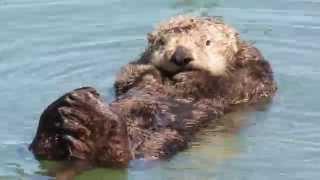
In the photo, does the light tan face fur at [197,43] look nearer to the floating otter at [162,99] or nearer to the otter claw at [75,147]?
the floating otter at [162,99]

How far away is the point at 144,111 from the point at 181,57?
2.90ft

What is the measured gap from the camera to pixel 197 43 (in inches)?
271

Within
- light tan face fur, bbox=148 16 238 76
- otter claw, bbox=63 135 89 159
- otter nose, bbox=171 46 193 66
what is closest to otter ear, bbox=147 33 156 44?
light tan face fur, bbox=148 16 238 76

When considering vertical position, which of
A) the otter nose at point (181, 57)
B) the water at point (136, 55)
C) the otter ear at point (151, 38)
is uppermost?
the otter ear at point (151, 38)

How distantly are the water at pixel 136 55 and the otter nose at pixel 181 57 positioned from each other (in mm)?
497

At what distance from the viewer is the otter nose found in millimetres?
6569

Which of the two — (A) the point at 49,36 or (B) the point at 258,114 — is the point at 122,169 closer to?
(B) the point at 258,114

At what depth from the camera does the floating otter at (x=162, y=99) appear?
505 centimetres

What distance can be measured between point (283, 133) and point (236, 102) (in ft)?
2.11

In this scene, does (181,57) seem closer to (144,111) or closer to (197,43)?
(197,43)

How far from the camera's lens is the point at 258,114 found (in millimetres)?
6660

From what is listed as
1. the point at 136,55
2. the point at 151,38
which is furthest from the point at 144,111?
the point at 136,55

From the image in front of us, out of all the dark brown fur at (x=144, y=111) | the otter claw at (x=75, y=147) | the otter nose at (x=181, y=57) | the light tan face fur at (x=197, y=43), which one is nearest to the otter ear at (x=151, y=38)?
the light tan face fur at (x=197, y=43)

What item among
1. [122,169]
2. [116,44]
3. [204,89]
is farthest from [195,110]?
[116,44]
